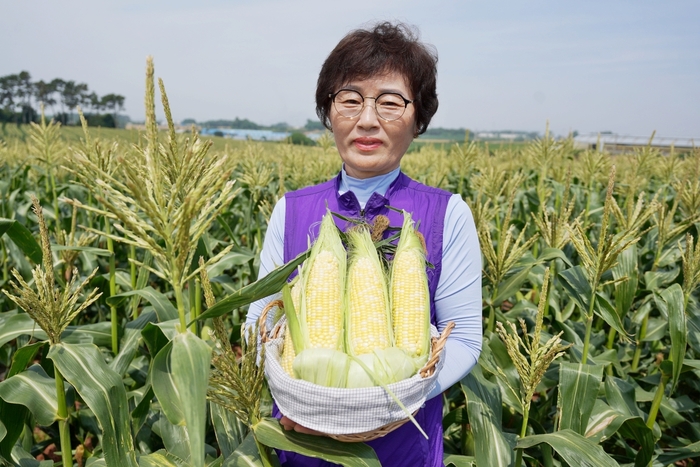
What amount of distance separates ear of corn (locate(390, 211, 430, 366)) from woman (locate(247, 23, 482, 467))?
0.81 feet

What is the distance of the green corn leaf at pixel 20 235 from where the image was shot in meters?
2.34

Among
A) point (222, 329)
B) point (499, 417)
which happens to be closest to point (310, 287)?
point (222, 329)

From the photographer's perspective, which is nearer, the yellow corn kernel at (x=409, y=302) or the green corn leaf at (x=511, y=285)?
the yellow corn kernel at (x=409, y=302)

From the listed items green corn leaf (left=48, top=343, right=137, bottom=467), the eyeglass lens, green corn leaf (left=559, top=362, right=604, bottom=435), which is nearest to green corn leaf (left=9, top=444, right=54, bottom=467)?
green corn leaf (left=48, top=343, right=137, bottom=467)

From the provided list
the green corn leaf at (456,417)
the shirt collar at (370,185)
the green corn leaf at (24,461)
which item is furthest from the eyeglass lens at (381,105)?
the green corn leaf at (24,461)

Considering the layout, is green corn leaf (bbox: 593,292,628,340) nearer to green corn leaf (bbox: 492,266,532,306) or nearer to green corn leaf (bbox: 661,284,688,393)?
green corn leaf (bbox: 661,284,688,393)

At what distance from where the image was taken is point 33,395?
2.00m

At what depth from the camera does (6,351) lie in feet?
11.0

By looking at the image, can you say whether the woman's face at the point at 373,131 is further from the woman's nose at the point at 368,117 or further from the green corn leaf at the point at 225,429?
the green corn leaf at the point at 225,429

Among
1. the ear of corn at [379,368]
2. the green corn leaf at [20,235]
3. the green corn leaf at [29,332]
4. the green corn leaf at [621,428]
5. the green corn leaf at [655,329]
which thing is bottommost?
the green corn leaf at [621,428]

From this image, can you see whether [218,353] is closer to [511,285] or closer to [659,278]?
[511,285]

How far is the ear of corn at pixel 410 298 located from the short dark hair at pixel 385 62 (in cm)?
65

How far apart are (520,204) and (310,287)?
5.88 metres

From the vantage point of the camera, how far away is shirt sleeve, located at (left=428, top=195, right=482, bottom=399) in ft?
5.93
